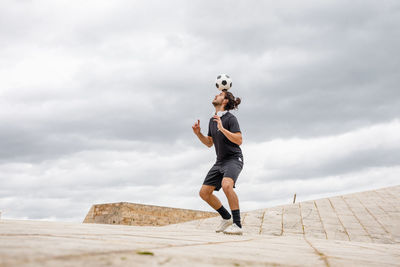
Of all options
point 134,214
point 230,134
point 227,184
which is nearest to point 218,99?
point 230,134

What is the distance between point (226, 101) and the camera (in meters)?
5.91

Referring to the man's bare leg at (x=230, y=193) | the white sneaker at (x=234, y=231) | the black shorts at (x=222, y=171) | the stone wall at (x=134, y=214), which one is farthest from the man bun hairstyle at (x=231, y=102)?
the stone wall at (x=134, y=214)

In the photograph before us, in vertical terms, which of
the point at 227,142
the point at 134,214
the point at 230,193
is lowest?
the point at 230,193

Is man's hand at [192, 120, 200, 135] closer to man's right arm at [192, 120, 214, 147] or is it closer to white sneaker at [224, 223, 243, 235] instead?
man's right arm at [192, 120, 214, 147]

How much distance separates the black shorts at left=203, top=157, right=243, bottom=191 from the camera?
5.32m

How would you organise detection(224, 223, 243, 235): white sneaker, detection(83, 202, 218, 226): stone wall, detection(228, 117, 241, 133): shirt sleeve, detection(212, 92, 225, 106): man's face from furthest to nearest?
detection(83, 202, 218, 226): stone wall, detection(212, 92, 225, 106): man's face, detection(228, 117, 241, 133): shirt sleeve, detection(224, 223, 243, 235): white sneaker

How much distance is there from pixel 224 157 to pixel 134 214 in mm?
6569

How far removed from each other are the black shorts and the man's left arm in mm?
293

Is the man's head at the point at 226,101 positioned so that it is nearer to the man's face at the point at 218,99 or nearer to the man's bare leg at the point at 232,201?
the man's face at the point at 218,99

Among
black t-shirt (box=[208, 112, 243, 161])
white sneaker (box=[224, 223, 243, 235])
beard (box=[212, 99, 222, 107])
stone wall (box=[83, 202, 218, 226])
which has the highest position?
beard (box=[212, 99, 222, 107])

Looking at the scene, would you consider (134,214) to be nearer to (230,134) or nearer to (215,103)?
(215,103)

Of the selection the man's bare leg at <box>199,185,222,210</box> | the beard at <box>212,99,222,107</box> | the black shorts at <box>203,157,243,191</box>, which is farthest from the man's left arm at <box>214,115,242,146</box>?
the man's bare leg at <box>199,185,222,210</box>

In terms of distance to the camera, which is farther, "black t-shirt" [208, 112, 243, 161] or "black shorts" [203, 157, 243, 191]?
"black t-shirt" [208, 112, 243, 161]

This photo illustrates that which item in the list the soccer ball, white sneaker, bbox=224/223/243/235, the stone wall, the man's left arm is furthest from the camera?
the stone wall
